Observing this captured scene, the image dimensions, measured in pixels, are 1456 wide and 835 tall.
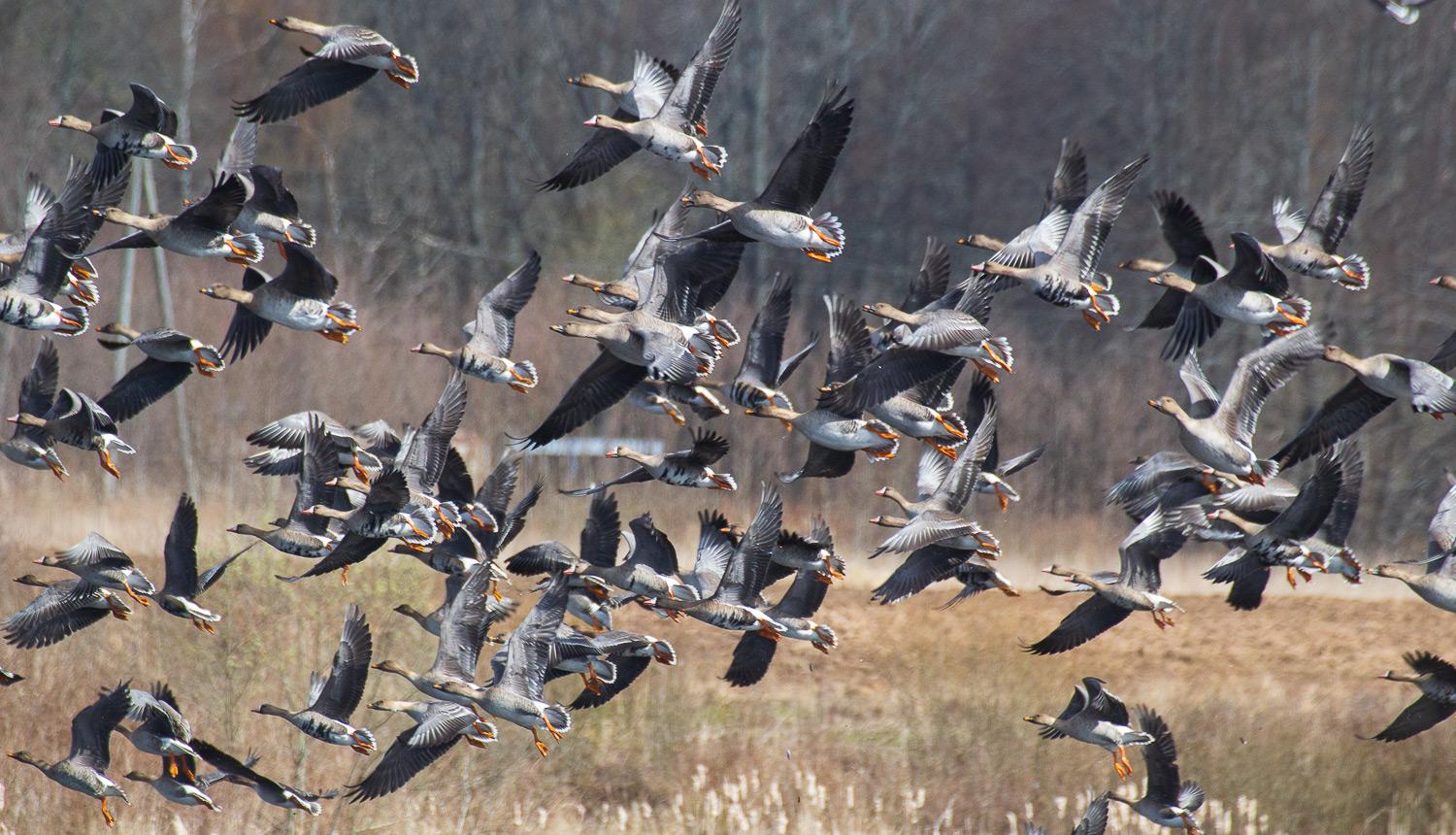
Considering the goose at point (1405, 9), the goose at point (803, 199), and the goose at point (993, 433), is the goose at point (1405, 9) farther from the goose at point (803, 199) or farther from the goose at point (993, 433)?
the goose at point (803, 199)

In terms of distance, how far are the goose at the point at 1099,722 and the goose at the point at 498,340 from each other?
13.5 ft

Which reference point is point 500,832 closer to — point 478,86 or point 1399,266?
point 1399,266

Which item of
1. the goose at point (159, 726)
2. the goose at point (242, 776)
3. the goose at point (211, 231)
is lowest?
the goose at point (242, 776)

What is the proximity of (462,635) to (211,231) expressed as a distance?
9.51ft

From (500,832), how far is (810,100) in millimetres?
25887

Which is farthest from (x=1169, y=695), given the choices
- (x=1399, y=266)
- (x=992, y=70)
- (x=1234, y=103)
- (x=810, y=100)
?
(x=992, y=70)

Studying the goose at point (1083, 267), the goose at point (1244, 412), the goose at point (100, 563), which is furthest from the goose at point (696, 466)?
the goose at point (100, 563)

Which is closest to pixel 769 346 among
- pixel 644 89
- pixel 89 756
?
pixel 644 89

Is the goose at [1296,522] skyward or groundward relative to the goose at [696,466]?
skyward

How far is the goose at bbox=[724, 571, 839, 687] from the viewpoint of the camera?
11445 mm

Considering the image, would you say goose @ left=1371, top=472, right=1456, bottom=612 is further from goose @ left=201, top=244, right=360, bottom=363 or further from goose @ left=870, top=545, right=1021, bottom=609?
goose @ left=201, top=244, right=360, bottom=363

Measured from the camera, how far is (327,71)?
11094mm

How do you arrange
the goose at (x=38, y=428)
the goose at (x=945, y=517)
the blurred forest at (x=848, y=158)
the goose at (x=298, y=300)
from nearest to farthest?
the goose at (x=945, y=517) → the goose at (x=298, y=300) → the goose at (x=38, y=428) → the blurred forest at (x=848, y=158)

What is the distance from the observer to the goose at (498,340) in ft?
37.4
